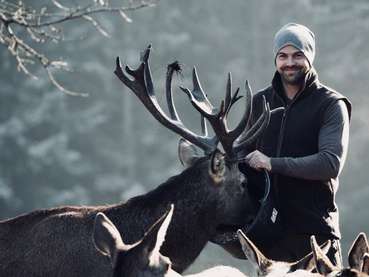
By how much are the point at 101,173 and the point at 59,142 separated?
2113 mm

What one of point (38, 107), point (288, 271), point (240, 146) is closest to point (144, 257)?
point (288, 271)

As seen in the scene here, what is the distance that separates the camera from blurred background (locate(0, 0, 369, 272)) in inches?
1422

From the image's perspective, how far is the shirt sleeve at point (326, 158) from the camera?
28.9ft

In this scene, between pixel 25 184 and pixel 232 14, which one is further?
pixel 232 14

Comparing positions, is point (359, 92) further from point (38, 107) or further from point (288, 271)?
point (288, 271)

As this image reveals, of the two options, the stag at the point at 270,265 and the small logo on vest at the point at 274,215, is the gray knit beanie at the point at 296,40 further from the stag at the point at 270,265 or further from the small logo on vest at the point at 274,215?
the stag at the point at 270,265

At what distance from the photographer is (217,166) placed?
9672mm

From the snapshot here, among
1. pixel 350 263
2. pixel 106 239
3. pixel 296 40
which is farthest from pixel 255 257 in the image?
pixel 296 40

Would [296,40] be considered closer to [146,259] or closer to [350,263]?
[350,263]

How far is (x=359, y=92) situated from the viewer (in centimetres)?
3416

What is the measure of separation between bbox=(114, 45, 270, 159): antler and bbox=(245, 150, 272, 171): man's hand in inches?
9.1

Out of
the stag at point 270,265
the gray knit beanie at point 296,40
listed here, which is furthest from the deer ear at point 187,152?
the stag at point 270,265

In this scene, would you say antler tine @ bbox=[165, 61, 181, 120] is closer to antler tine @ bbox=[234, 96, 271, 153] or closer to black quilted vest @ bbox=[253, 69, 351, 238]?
antler tine @ bbox=[234, 96, 271, 153]

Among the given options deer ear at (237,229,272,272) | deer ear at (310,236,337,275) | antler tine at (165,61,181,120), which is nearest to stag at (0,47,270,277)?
antler tine at (165,61,181,120)
